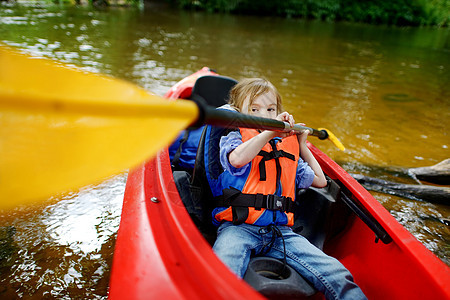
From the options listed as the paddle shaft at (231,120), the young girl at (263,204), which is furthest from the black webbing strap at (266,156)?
the paddle shaft at (231,120)

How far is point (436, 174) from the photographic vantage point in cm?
301

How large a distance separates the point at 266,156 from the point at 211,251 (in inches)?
25.9

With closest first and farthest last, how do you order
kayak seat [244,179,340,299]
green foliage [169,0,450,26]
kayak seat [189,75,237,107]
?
kayak seat [244,179,340,299]
kayak seat [189,75,237,107]
green foliage [169,0,450,26]

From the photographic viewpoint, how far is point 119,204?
2.39 m

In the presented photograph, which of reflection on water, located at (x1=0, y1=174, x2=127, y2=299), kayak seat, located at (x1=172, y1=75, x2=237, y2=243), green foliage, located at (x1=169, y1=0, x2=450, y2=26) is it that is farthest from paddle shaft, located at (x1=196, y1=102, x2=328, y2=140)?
green foliage, located at (x1=169, y1=0, x2=450, y2=26)

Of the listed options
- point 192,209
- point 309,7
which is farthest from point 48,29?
point 309,7

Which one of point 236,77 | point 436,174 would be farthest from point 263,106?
point 236,77

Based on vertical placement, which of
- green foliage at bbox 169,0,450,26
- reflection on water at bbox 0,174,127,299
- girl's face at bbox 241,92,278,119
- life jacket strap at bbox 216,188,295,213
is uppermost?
green foliage at bbox 169,0,450,26

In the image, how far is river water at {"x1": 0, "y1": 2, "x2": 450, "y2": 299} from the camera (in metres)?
1.84

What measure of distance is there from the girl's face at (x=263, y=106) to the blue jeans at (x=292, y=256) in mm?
581

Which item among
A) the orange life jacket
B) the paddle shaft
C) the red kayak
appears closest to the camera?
the red kayak

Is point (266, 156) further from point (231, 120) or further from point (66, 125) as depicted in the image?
point (66, 125)

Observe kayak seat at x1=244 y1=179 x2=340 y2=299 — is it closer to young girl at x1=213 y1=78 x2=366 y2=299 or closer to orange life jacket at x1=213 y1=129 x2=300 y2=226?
young girl at x1=213 y1=78 x2=366 y2=299

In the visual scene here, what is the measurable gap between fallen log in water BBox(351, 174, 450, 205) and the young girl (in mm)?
1459
